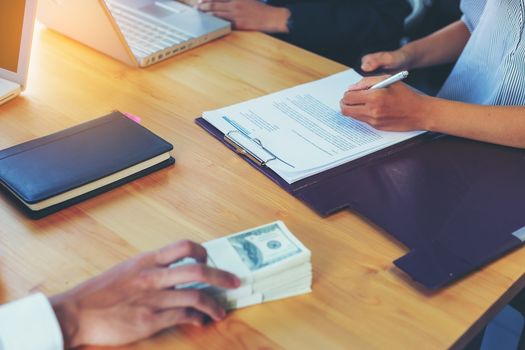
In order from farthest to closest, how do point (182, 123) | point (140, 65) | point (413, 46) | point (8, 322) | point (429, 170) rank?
point (413, 46) < point (140, 65) < point (182, 123) < point (429, 170) < point (8, 322)

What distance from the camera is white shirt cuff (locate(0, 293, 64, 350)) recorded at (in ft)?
2.66

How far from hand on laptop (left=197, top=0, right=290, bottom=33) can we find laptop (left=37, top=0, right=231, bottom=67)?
32 mm

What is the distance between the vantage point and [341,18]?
187 centimetres

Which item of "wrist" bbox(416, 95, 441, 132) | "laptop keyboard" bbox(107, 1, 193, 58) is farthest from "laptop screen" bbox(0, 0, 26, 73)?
"wrist" bbox(416, 95, 441, 132)

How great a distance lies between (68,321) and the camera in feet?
2.72

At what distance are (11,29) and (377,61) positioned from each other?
0.80 metres

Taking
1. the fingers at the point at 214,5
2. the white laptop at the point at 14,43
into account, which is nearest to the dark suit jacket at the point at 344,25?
the fingers at the point at 214,5

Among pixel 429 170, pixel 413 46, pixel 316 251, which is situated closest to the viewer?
pixel 316 251

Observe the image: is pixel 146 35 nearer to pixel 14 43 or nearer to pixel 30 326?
pixel 14 43

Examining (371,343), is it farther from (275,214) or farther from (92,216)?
(92,216)

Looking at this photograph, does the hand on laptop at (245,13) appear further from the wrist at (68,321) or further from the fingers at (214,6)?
the wrist at (68,321)

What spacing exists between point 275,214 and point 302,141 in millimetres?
198

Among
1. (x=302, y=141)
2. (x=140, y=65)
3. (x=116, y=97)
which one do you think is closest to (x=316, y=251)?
(x=302, y=141)

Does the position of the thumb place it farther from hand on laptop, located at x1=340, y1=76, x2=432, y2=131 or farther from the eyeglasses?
the eyeglasses
